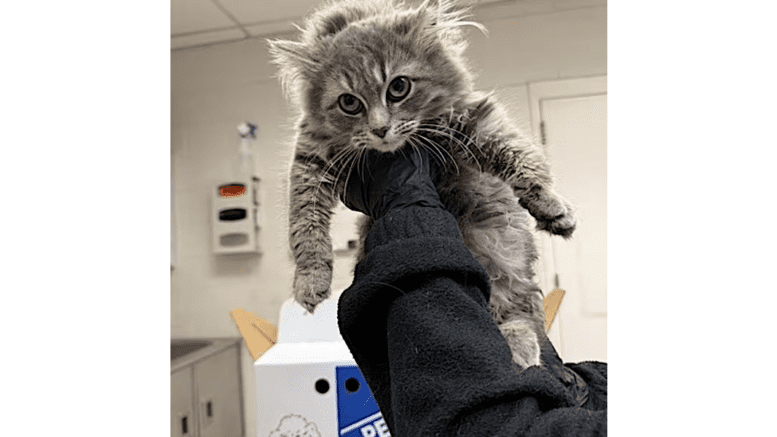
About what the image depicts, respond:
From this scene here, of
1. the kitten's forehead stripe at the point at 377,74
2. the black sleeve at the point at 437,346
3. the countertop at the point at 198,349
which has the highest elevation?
the kitten's forehead stripe at the point at 377,74

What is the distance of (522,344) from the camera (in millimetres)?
653

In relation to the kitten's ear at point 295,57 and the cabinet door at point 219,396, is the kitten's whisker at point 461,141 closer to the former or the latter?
the kitten's ear at point 295,57

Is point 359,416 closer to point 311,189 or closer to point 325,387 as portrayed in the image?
point 325,387

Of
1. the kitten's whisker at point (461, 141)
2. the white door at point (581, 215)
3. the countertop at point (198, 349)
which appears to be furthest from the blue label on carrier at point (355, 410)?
the kitten's whisker at point (461, 141)

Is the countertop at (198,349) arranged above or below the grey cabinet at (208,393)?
above

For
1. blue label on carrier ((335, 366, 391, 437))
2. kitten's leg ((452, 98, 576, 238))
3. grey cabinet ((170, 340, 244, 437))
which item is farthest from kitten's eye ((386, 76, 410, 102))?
grey cabinet ((170, 340, 244, 437))

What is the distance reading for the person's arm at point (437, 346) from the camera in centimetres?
39

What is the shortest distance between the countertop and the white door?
752 millimetres

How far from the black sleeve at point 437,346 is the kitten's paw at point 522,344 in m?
0.17

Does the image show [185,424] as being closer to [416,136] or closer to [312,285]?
[312,285]

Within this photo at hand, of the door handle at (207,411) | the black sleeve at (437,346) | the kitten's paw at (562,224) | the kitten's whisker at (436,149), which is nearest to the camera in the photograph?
the black sleeve at (437,346)

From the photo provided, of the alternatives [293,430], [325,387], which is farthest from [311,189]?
[293,430]

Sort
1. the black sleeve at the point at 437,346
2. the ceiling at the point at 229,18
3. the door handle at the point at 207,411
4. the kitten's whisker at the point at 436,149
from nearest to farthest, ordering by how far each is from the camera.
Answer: the black sleeve at the point at 437,346, the kitten's whisker at the point at 436,149, the ceiling at the point at 229,18, the door handle at the point at 207,411
